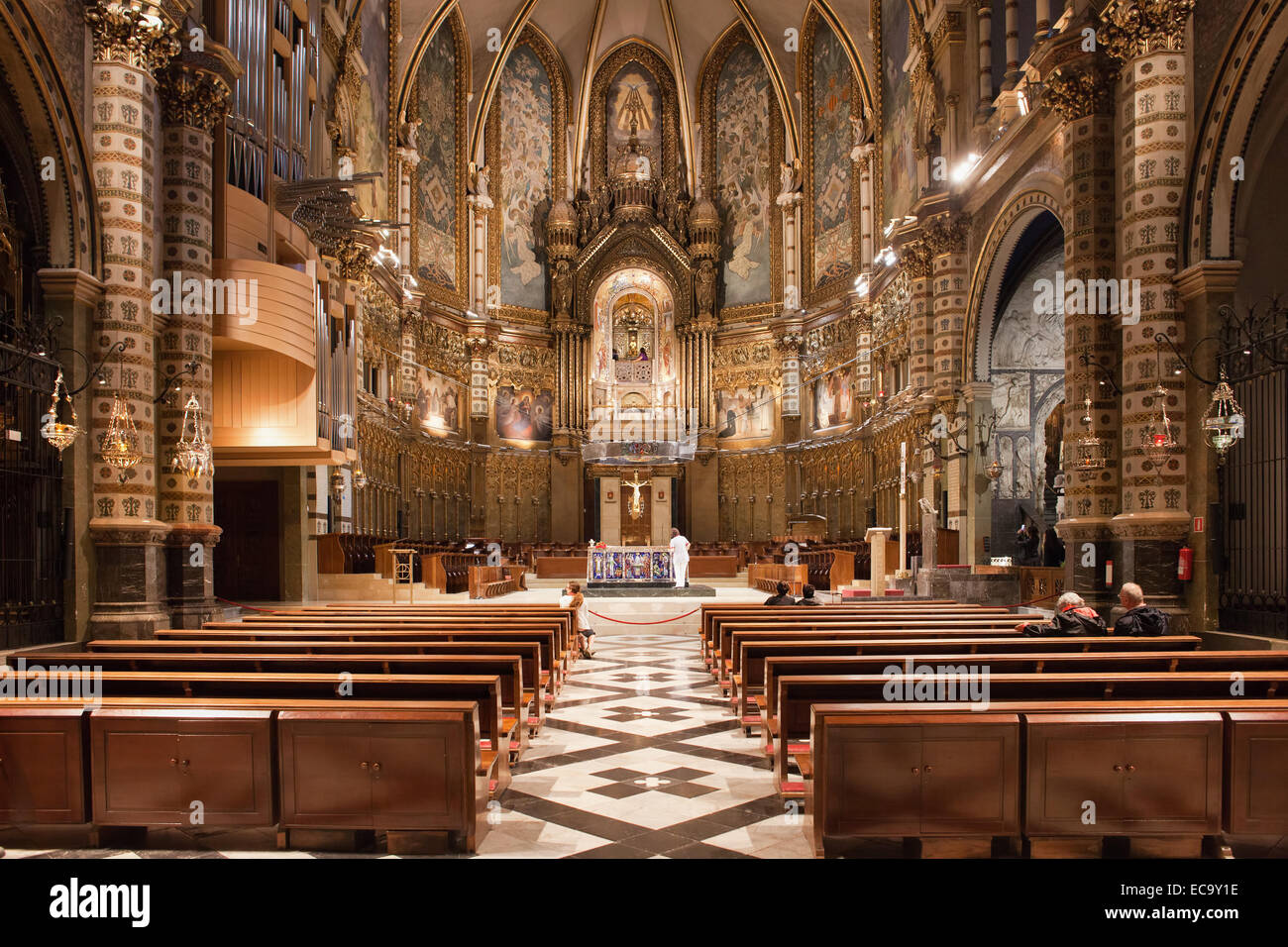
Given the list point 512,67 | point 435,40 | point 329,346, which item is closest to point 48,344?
point 329,346

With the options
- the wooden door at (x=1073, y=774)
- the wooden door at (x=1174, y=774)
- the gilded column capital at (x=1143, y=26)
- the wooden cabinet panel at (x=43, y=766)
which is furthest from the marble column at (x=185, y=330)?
the gilded column capital at (x=1143, y=26)

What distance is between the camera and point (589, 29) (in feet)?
121

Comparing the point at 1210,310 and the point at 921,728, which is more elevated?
the point at 1210,310

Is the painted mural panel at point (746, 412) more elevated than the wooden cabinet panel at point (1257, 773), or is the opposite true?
the painted mural panel at point (746, 412)

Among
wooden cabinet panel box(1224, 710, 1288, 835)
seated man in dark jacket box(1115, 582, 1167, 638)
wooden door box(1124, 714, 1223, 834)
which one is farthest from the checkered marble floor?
seated man in dark jacket box(1115, 582, 1167, 638)

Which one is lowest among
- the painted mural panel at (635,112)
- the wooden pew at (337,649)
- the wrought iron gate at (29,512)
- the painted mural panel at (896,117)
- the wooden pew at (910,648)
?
the wooden pew at (910,648)

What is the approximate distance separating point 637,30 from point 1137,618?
1415 inches

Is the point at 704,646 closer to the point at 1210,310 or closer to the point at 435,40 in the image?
the point at 1210,310

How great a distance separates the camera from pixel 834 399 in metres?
32.6

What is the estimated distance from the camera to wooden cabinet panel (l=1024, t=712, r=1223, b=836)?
4512 mm

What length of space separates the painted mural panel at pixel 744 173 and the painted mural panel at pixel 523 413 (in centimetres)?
883

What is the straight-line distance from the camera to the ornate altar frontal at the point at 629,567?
21.9 meters

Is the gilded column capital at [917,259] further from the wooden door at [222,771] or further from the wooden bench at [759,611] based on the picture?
the wooden door at [222,771]
